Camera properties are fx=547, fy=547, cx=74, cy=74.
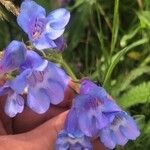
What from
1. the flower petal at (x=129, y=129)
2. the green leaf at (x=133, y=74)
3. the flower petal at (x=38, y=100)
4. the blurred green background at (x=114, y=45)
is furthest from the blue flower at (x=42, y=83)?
the green leaf at (x=133, y=74)

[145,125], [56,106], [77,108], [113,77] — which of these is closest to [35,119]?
[56,106]

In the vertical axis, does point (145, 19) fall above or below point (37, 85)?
below

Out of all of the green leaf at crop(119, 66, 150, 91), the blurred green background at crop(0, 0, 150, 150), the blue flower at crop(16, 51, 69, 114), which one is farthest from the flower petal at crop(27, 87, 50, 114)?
the green leaf at crop(119, 66, 150, 91)

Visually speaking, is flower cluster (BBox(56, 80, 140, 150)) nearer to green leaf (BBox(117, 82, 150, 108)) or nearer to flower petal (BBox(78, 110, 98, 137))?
flower petal (BBox(78, 110, 98, 137))

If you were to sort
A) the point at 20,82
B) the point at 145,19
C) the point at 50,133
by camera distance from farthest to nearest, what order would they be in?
the point at 145,19 < the point at 50,133 < the point at 20,82

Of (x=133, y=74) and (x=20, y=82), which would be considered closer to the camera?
(x=20, y=82)

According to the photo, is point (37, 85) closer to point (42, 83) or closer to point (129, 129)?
point (42, 83)

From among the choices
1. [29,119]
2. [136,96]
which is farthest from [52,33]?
[136,96]
